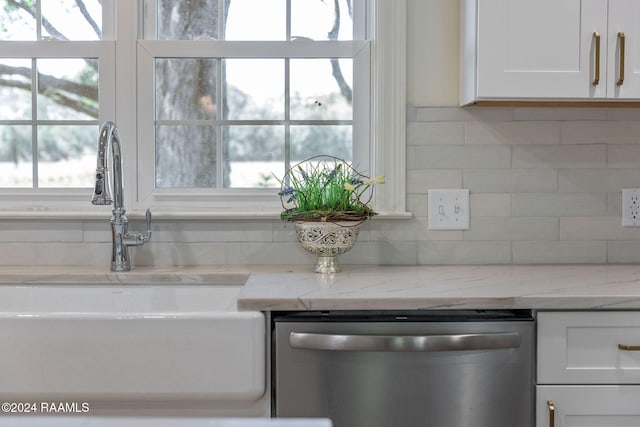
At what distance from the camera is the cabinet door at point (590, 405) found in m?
1.59

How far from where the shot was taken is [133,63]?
2199mm

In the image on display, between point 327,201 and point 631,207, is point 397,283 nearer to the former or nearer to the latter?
point 327,201

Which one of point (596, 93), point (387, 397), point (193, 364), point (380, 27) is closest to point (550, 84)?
point (596, 93)

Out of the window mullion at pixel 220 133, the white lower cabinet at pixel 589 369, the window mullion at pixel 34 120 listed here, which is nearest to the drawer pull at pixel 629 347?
the white lower cabinet at pixel 589 369

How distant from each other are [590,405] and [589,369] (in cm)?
8

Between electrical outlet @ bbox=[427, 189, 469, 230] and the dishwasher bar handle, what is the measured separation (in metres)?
0.69

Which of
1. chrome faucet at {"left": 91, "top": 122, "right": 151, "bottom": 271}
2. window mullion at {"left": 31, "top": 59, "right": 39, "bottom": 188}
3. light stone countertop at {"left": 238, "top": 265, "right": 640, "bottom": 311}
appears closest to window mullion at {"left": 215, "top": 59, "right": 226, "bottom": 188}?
chrome faucet at {"left": 91, "top": 122, "right": 151, "bottom": 271}

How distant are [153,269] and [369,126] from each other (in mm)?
822

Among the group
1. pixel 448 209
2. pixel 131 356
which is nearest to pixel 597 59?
pixel 448 209

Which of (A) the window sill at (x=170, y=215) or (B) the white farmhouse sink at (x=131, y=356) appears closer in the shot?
(B) the white farmhouse sink at (x=131, y=356)

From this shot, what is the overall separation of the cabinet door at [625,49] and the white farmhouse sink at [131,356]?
3.85ft

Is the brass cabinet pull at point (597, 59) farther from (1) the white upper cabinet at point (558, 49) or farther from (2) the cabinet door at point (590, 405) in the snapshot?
(2) the cabinet door at point (590, 405)

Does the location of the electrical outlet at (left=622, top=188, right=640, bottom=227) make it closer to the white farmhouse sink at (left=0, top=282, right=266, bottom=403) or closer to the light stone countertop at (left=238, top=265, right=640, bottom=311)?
the light stone countertop at (left=238, top=265, right=640, bottom=311)

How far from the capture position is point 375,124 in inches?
85.8
